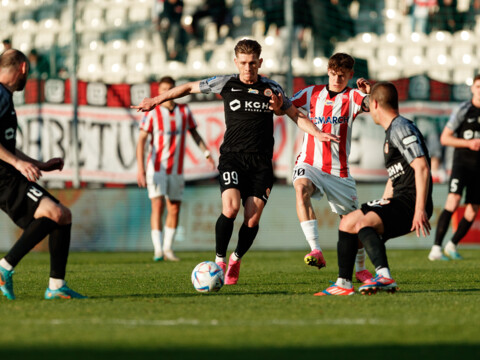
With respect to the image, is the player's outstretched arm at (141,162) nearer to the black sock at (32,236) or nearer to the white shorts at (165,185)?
the white shorts at (165,185)

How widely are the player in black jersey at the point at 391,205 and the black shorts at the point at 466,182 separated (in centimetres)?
522

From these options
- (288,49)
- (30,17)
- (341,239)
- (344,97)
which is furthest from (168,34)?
(341,239)

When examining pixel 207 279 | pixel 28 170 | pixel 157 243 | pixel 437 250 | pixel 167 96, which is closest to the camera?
pixel 28 170

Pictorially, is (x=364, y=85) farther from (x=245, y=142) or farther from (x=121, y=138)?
(x=121, y=138)

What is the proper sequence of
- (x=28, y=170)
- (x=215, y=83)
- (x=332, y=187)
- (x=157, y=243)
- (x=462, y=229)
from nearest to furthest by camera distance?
1. (x=28, y=170)
2. (x=215, y=83)
3. (x=332, y=187)
4. (x=462, y=229)
5. (x=157, y=243)

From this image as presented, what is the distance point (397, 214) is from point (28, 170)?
2592 millimetres

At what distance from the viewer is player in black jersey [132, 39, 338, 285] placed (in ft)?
25.6

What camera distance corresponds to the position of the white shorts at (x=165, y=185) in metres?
11.8

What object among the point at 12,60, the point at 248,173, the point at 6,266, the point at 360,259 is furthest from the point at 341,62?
the point at 6,266

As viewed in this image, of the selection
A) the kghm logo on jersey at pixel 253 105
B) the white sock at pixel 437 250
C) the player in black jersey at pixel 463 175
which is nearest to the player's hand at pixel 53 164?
the kghm logo on jersey at pixel 253 105

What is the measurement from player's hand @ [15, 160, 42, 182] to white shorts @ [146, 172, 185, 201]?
229 inches

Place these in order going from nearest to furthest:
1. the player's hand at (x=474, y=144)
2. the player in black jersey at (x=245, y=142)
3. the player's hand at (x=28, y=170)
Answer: the player's hand at (x=28, y=170) → the player in black jersey at (x=245, y=142) → the player's hand at (x=474, y=144)

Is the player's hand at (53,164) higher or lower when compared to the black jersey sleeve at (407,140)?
lower

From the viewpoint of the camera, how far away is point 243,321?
16.4ft
